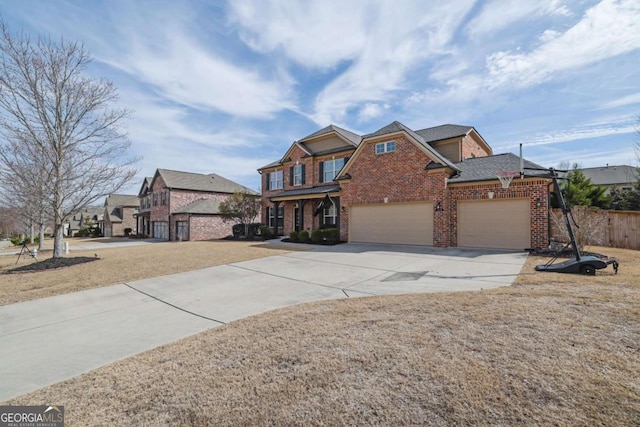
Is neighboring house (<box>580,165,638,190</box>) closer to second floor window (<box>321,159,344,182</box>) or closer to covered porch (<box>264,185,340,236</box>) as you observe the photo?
second floor window (<box>321,159,344,182</box>)

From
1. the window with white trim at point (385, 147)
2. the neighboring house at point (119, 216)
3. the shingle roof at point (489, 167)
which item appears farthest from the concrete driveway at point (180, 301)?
the neighboring house at point (119, 216)

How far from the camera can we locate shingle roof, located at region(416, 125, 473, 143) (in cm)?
1787

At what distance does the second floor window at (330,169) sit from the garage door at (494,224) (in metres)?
9.34

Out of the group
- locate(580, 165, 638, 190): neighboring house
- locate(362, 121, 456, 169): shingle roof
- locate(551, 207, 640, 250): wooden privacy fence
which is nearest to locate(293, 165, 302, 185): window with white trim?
locate(362, 121, 456, 169): shingle roof

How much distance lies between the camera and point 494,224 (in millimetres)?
12977

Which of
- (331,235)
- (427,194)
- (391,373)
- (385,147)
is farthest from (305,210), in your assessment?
(391,373)

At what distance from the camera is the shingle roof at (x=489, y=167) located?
43.4ft

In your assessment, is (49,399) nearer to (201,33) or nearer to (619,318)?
(619,318)

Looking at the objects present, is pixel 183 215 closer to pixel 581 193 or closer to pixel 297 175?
pixel 297 175

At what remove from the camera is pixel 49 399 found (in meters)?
3.01

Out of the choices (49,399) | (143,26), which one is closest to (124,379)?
(49,399)

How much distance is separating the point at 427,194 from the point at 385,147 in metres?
3.60

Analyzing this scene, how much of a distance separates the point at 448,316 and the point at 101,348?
5326mm

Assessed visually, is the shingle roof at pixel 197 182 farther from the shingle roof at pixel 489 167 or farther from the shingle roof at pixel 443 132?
the shingle roof at pixel 489 167
